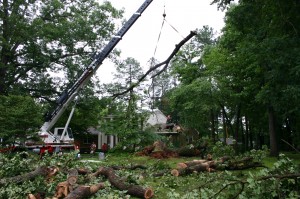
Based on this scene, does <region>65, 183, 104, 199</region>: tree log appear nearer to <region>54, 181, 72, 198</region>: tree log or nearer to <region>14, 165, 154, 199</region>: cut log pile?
<region>14, 165, 154, 199</region>: cut log pile

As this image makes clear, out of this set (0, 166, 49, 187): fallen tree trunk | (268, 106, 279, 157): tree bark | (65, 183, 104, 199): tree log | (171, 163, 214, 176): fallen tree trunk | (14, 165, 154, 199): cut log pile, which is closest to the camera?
(65, 183, 104, 199): tree log

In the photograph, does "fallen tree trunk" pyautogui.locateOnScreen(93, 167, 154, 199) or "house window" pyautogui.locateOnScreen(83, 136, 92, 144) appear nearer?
"fallen tree trunk" pyautogui.locateOnScreen(93, 167, 154, 199)

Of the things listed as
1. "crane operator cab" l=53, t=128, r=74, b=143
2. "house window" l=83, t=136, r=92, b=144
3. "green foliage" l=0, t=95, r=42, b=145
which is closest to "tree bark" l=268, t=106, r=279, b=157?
"crane operator cab" l=53, t=128, r=74, b=143

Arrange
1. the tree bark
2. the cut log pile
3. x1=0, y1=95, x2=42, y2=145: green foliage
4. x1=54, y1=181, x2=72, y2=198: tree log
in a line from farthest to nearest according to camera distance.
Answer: the tree bark
x1=0, y1=95, x2=42, y2=145: green foliage
x1=54, y1=181, x2=72, y2=198: tree log
the cut log pile

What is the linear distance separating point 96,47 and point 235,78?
10.1 m

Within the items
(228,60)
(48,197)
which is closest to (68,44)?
(228,60)

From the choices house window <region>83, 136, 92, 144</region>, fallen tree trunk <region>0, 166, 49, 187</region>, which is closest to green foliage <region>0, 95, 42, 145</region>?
fallen tree trunk <region>0, 166, 49, 187</region>

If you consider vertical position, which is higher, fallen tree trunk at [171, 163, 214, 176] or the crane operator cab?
the crane operator cab

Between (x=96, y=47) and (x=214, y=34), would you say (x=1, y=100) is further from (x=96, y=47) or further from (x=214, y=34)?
(x=214, y=34)

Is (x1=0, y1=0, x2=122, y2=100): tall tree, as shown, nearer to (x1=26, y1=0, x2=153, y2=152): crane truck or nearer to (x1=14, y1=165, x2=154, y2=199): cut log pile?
(x1=26, y1=0, x2=153, y2=152): crane truck

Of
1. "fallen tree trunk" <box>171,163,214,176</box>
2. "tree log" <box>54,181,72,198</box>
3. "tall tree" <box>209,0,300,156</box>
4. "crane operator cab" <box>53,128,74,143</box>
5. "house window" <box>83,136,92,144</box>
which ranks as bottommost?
"tree log" <box>54,181,72,198</box>

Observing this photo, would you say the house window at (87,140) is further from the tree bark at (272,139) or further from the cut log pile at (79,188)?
the cut log pile at (79,188)

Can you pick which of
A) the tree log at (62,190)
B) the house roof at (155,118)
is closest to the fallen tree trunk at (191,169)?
the house roof at (155,118)

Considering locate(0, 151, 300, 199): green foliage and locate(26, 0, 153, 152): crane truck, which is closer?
locate(0, 151, 300, 199): green foliage
